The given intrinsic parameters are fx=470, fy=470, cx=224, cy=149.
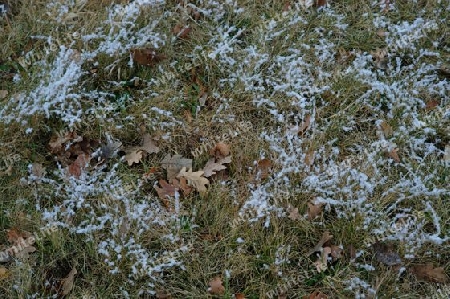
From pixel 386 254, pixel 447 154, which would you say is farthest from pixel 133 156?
pixel 447 154

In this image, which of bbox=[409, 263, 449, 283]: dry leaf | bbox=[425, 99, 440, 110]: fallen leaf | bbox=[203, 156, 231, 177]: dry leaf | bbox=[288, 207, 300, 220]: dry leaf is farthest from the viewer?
bbox=[425, 99, 440, 110]: fallen leaf

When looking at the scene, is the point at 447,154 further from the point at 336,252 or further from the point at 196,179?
the point at 196,179

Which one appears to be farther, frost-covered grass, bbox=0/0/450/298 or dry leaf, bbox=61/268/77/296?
frost-covered grass, bbox=0/0/450/298

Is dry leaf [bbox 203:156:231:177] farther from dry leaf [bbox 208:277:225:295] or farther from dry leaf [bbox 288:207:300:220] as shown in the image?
dry leaf [bbox 208:277:225:295]

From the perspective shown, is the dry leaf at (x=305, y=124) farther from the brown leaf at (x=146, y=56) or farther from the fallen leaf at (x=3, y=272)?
the fallen leaf at (x=3, y=272)

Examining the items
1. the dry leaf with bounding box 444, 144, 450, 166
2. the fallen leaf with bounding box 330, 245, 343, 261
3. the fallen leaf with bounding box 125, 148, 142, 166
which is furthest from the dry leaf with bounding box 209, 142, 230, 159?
the dry leaf with bounding box 444, 144, 450, 166

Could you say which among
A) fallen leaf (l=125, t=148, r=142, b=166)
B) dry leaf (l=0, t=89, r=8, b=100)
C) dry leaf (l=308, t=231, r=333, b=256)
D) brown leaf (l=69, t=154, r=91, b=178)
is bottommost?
dry leaf (l=308, t=231, r=333, b=256)
